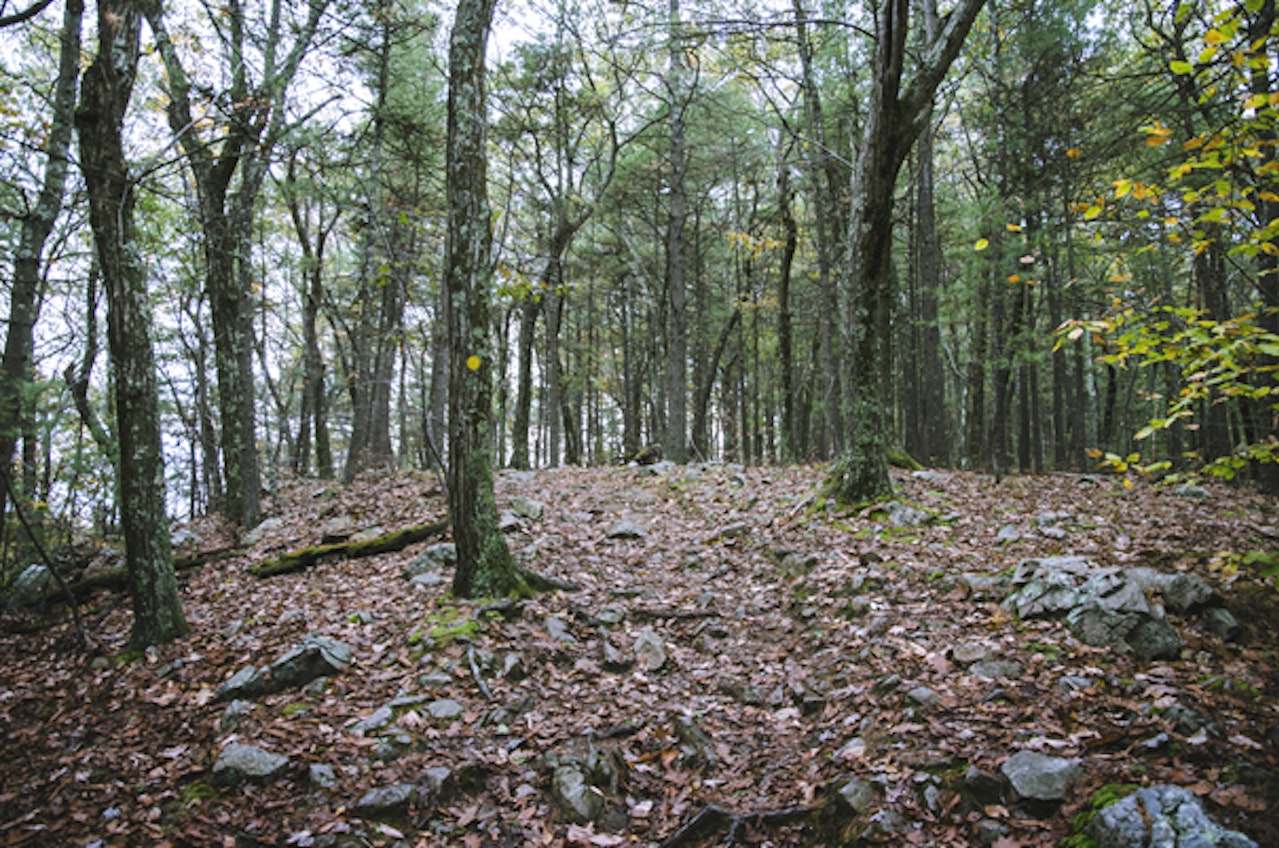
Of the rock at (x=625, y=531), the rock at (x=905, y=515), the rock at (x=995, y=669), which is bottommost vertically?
the rock at (x=995, y=669)

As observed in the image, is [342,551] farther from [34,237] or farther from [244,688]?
[34,237]

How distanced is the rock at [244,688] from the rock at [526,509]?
4592mm

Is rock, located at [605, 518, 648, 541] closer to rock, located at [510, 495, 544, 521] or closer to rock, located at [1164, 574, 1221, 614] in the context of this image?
rock, located at [510, 495, 544, 521]

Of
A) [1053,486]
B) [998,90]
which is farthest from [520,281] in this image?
[998,90]

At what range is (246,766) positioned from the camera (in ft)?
13.2

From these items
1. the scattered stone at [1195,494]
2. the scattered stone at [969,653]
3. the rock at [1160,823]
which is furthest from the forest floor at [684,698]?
the scattered stone at [1195,494]

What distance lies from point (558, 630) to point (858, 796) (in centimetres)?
306

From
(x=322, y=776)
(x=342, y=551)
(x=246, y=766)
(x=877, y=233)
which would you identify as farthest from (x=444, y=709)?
(x=877, y=233)

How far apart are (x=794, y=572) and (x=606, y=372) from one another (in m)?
25.1

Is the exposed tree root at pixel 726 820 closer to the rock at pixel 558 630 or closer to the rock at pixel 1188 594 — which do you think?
the rock at pixel 558 630

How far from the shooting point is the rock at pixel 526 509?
371 inches

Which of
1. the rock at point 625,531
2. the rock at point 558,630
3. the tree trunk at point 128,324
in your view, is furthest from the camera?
the rock at point 625,531

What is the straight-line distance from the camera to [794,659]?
549cm

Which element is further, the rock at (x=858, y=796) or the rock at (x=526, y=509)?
the rock at (x=526, y=509)
